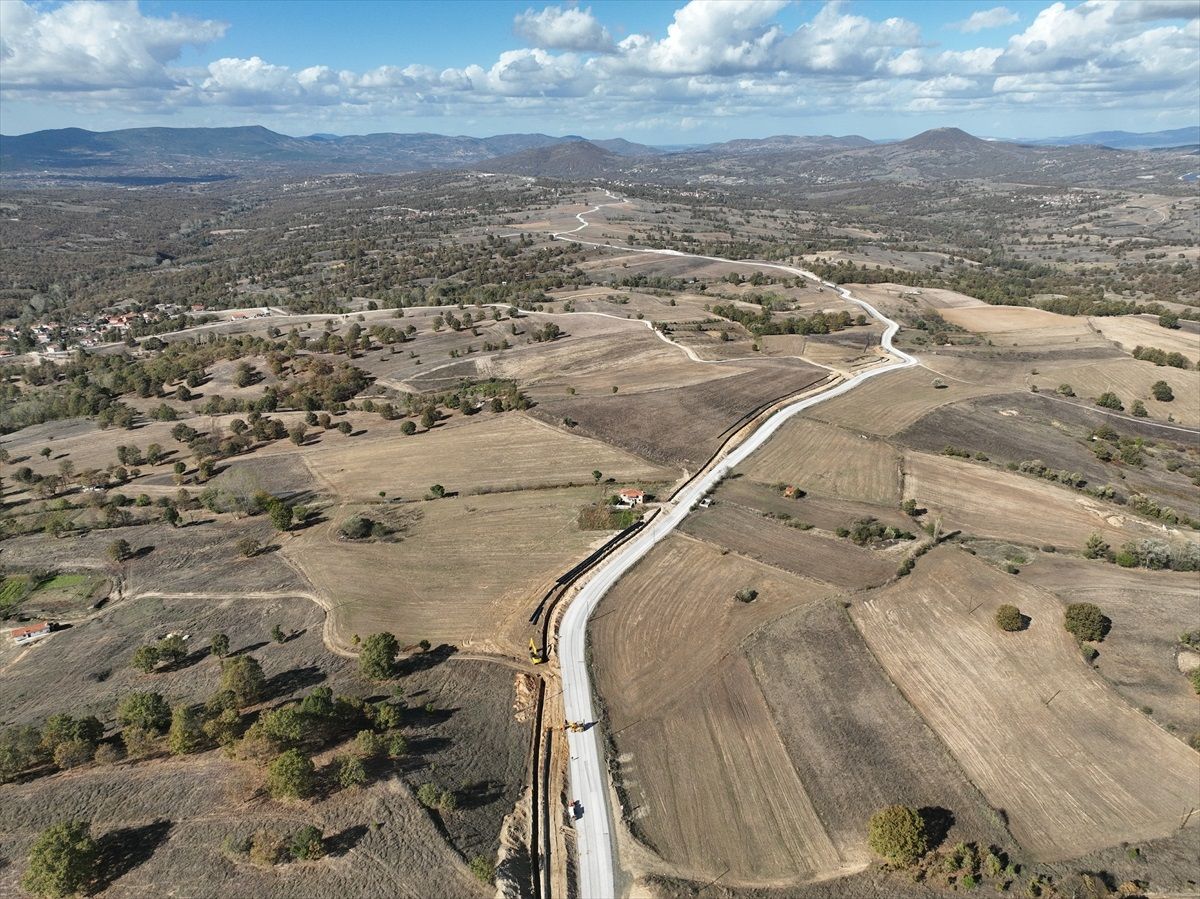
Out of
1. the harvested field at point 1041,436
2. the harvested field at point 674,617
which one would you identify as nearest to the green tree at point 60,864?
the harvested field at point 674,617

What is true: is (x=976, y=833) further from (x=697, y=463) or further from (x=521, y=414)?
(x=521, y=414)

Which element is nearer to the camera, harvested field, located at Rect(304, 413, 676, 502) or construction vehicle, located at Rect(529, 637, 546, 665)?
construction vehicle, located at Rect(529, 637, 546, 665)

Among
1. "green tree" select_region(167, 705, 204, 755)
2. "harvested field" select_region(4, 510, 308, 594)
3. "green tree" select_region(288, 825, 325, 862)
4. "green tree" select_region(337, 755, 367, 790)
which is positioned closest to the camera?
"green tree" select_region(288, 825, 325, 862)

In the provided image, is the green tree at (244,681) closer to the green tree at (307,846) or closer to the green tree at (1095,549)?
the green tree at (307,846)

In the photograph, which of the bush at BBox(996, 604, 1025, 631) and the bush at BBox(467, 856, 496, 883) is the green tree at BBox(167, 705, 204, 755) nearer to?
the bush at BBox(467, 856, 496, 883)

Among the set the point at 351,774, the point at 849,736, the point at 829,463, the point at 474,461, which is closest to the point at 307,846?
the point at 351,774

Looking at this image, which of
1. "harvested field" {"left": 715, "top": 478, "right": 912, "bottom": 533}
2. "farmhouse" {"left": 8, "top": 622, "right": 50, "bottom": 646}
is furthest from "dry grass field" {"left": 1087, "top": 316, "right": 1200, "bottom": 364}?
"farmhouse" {"left": 8, "top": 622, "right": 50, "bottom": 646}
